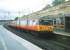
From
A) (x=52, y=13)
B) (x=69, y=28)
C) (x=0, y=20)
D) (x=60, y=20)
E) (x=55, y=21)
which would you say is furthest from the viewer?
(x=0, y=20)

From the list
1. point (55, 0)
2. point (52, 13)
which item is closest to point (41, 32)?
point (52, 13)

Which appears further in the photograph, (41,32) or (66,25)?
(66,25)

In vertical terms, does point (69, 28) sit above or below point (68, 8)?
below

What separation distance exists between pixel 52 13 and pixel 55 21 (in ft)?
26.0

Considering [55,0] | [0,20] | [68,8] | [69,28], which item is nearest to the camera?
[68,8]

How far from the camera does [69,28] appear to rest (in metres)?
41.6

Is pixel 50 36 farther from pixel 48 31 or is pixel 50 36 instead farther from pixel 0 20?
pixel 0 20

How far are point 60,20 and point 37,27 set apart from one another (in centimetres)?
2162

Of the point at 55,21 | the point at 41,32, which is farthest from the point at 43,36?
the point at 55,21

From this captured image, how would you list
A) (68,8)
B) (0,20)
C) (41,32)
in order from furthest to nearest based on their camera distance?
1. (0,20)
2. (68,8)
3. (41,32)

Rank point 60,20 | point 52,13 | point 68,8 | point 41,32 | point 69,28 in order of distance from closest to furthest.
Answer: point 41,32 < point 68,8 < point 69,28 < point 52,13 < point 60,20

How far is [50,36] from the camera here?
28.7 m

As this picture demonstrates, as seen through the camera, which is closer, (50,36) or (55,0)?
(50,36)

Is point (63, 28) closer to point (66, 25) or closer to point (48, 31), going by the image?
point (66, 25)
